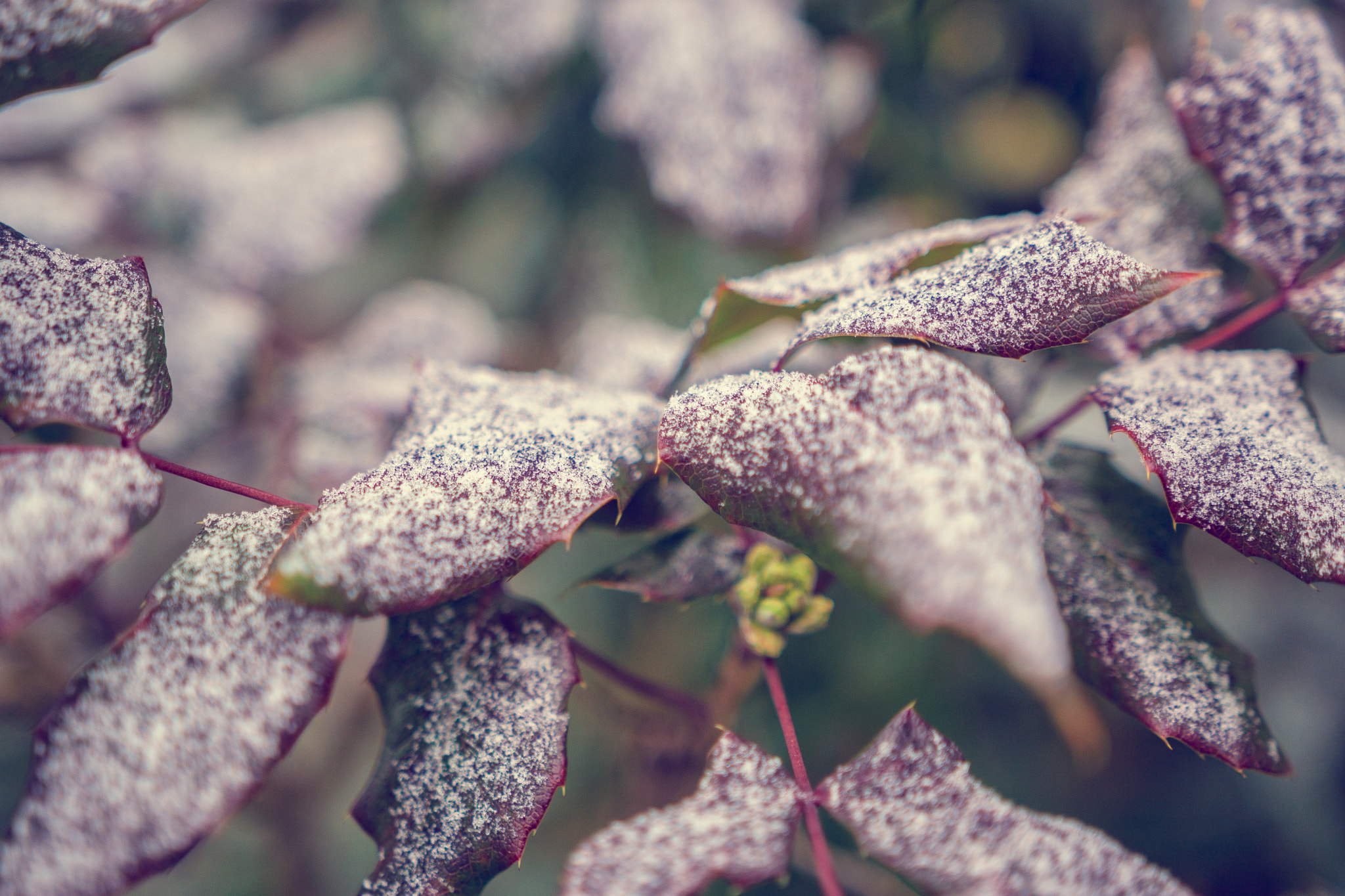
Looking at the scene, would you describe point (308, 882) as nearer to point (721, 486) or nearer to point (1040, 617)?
point (721, 486)

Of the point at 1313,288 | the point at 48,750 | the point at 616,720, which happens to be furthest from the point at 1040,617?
the point at 616,720

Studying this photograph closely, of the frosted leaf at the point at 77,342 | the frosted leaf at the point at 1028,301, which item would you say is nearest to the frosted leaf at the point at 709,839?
the frosted leaf at the point at 1028,301

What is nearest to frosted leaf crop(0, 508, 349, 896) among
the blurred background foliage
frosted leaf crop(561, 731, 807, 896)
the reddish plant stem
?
frosted leaf crop(561, 731, 807, 896)

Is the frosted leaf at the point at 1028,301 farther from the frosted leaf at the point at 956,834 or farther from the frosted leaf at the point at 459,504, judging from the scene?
the frosted leaf at the point at 956,834

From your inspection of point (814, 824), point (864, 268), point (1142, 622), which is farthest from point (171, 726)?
point (1142, 622)

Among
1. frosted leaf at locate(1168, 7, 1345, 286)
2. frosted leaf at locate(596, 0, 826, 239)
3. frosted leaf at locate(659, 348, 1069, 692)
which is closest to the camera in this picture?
frosted leaf at locate(659, 348, 1069, 692)

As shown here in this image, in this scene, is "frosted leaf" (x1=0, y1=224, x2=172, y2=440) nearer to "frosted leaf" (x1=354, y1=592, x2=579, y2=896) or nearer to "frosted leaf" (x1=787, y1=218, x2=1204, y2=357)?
"frosted leaf" (x1=354, y1=592, x2=579, y2=896)
